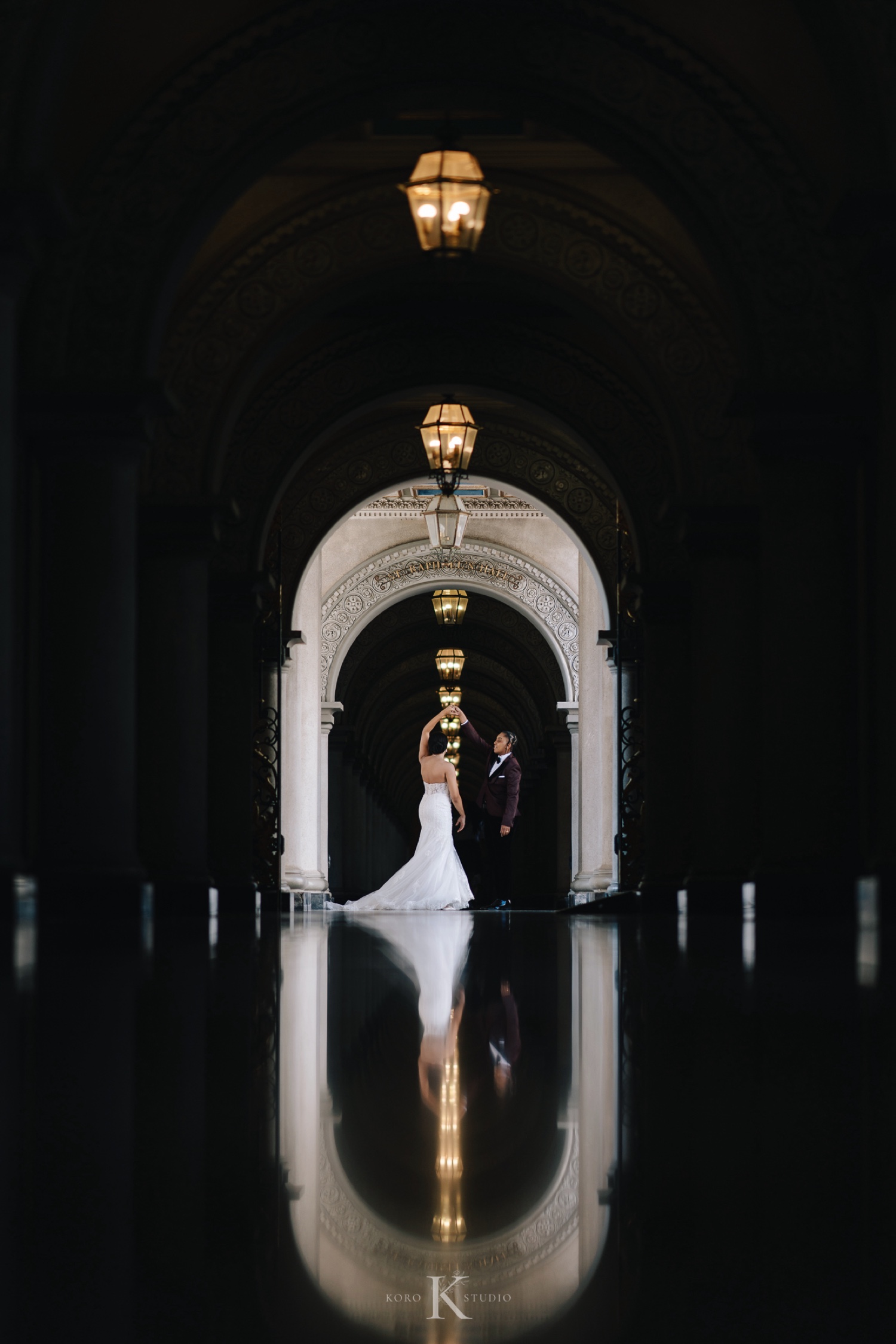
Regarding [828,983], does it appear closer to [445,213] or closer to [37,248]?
[37,248]

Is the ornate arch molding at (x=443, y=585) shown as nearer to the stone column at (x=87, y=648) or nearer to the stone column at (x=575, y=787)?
the stone column at (x=575, y=787)

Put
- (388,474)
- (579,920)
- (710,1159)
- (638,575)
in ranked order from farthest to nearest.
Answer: (388,474) → (638,575) → (579,920) → (710,1159)

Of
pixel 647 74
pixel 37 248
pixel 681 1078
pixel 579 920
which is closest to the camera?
pixel 681 1078

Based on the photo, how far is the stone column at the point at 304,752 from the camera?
17.2 meters

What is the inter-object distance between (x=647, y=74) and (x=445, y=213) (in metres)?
1.26

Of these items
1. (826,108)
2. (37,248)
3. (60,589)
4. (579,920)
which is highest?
(826,108)

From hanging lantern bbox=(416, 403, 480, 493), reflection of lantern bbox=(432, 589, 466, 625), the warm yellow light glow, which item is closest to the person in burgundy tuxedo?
reflection of lantern bbox=(432, 589, 466, 625)

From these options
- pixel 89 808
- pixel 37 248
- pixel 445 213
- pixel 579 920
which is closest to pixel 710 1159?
pixel 37 248

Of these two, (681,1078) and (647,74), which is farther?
(647,74)

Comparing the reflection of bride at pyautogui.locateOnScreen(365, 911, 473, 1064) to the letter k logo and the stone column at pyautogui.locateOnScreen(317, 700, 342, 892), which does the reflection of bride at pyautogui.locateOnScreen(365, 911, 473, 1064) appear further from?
the stone column at pyautogui.locateOnScreen(317, 700, 342, 892)

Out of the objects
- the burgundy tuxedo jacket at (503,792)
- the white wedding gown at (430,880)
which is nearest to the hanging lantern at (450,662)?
the white wedding gown at (430,880)

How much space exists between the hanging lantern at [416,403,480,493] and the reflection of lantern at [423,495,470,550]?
188 inches

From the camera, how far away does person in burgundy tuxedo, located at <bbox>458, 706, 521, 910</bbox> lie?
1841 centimetres

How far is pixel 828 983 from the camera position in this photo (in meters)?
3.39
